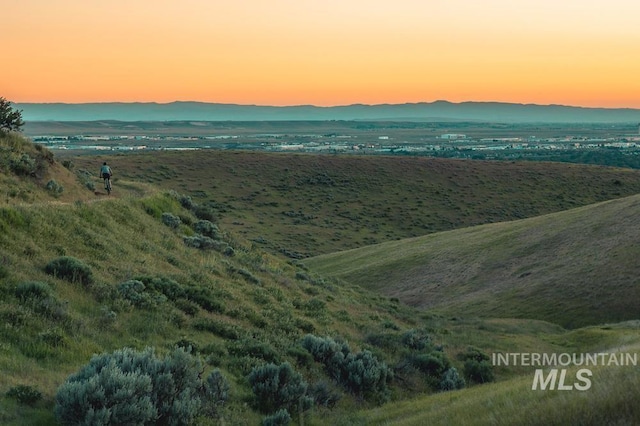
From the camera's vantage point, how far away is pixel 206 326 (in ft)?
49.8

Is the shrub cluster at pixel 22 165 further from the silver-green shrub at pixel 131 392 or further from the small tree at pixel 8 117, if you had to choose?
the silver-green shrub at pixel 131 392

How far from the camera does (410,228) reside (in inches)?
3339

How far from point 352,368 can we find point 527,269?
28.9 metres

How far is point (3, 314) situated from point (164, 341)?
10.7 feet

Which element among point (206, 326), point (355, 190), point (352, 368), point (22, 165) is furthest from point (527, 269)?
point (355, 190)

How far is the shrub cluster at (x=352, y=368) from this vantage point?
547 inches

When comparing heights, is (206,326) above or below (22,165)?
below

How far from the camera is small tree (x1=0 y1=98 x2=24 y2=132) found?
29.3 m

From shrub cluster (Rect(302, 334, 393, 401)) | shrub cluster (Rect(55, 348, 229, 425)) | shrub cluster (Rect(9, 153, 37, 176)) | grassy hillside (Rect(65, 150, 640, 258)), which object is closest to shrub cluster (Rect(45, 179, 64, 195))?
shrub cluster (Rect(9, 153, 37, 176))

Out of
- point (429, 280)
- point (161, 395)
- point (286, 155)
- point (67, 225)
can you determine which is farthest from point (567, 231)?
point (286, 155)

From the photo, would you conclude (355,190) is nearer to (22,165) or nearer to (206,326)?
(22,165)

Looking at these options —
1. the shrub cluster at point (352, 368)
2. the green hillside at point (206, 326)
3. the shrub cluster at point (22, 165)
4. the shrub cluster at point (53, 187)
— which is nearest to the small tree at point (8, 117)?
the green hillside at point (206, 326)

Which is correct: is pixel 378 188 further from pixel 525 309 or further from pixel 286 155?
pixel 525 309

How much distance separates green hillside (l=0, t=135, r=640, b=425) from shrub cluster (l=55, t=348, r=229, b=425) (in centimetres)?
41
